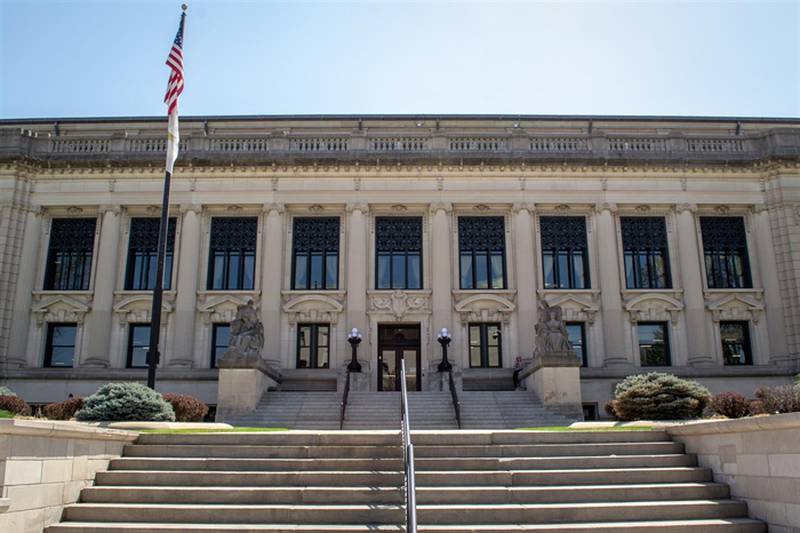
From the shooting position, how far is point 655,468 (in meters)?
11.1

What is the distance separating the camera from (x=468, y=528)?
30.4ft

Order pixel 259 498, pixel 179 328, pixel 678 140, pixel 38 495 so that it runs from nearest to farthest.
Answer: pixel 38 495
pixel 259 498
pixel 179 328
pixel 678 140

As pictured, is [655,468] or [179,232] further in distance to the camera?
[179,232]

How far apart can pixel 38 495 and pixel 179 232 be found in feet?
73.2

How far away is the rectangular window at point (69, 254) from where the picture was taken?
100ft

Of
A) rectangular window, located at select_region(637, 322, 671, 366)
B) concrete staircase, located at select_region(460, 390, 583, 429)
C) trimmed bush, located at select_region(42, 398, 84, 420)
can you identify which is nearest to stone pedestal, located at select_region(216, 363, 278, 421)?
concrete staircase, located at select_region(460, 390, 583, 429)

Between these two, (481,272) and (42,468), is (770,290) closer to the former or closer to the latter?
(481,272)

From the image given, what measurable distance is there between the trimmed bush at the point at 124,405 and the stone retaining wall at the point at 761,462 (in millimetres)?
11309

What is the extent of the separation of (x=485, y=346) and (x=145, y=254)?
16.1m

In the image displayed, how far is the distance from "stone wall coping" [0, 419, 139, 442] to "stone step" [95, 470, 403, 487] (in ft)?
2.26

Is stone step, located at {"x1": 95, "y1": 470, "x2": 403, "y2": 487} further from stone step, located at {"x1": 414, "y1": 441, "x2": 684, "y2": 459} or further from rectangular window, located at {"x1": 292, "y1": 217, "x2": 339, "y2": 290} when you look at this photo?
rectangular window, located at {"x1": 292, "y1": 217, "x2": 339, "y2": 290}

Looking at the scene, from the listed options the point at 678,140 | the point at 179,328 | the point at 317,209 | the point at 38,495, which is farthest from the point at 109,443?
the point at 678,140

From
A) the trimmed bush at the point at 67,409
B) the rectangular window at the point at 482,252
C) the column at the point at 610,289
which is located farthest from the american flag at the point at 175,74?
the column at the point at 610,289

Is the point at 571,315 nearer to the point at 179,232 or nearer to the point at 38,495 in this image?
the point at 179,232
